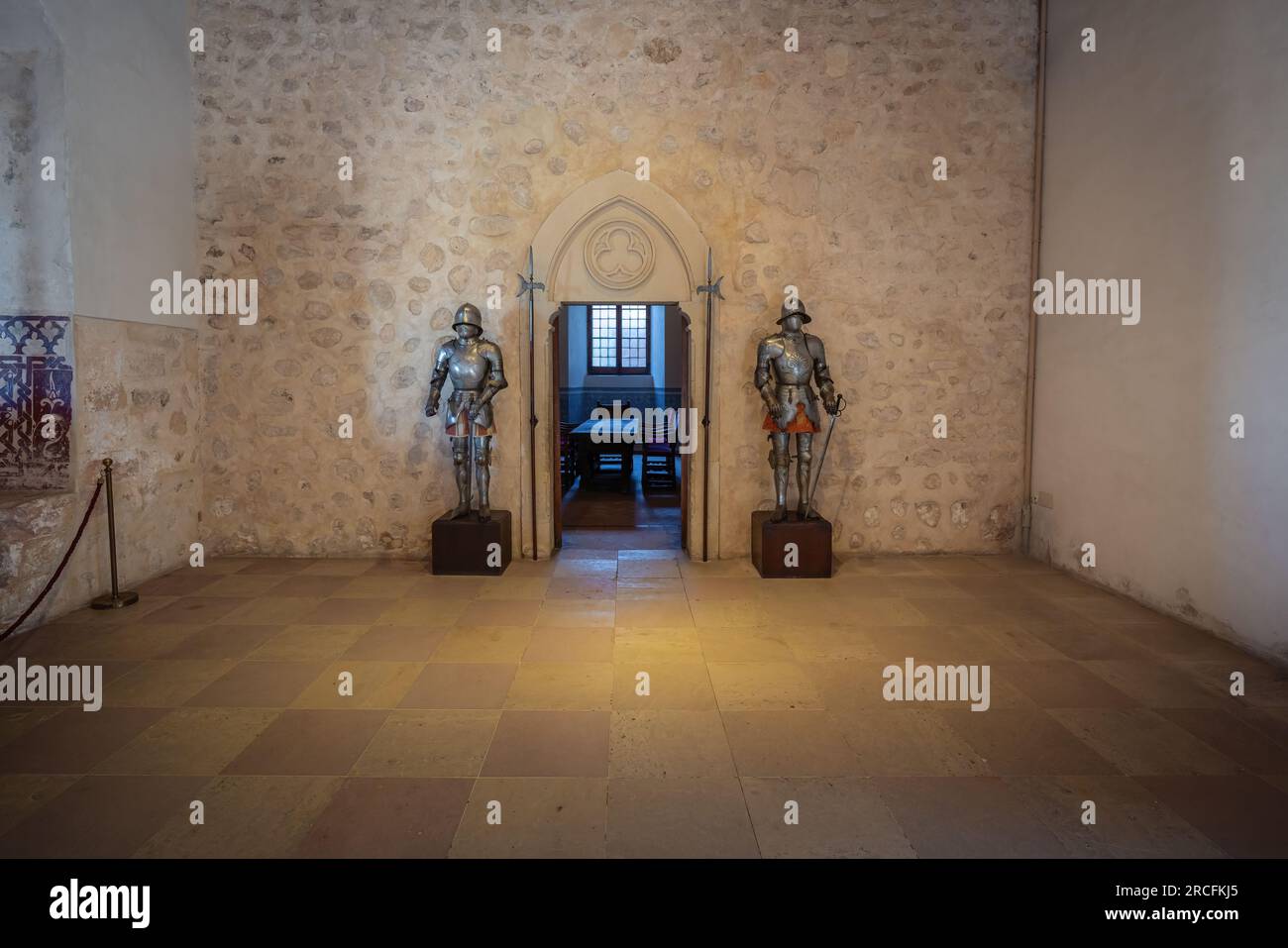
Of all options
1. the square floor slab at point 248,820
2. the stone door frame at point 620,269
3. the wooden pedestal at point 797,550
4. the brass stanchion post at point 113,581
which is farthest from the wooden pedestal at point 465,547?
the square floor slab at point 248,820

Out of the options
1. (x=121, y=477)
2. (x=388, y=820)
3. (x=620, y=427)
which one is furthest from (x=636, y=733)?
(x=620, y=427)

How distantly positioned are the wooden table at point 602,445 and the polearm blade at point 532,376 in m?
3.35

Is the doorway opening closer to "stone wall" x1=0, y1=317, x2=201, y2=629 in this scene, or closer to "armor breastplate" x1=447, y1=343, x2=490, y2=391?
"armor breastplate" x1=447, y1=343, x2=490, y2=391

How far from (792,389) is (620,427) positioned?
4.47 meters

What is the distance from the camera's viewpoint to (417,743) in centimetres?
267

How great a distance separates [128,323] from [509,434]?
2.56 meters

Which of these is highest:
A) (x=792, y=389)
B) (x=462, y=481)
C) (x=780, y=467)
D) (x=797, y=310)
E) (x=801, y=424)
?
(x=797, y=310)

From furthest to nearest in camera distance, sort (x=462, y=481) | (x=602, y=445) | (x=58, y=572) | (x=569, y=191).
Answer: (x=602, y=445)
(x=569, y=191)
(x=462, y=481)
(x=58, y=572)

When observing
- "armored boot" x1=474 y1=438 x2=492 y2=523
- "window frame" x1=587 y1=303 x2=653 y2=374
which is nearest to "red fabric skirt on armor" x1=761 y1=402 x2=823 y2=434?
"armored boot" x1=474 y1=438 x2=492 y2=523

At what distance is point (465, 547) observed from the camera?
509cm

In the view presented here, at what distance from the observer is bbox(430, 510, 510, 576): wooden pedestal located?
5082 mm

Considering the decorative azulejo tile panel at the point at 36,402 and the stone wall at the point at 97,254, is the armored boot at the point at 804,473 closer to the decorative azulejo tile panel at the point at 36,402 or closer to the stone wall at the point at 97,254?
the stone wall at the point at 97,254

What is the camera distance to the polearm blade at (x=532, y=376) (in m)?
A: 5.41

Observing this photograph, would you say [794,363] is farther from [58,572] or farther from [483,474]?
[58,572]
